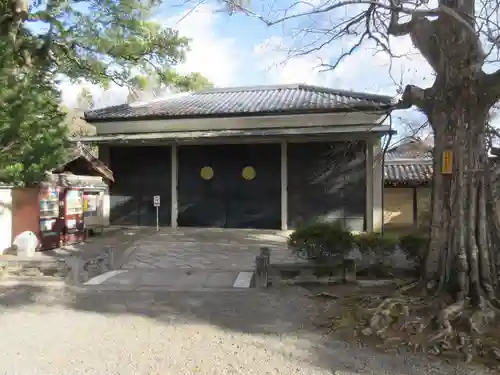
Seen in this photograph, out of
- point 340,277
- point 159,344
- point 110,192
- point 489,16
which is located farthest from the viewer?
point 110,192

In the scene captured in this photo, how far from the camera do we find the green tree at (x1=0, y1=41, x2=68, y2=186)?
8.27 metres

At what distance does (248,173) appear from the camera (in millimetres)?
14844

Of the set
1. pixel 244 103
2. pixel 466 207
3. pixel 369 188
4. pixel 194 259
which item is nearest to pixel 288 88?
A: pixel 244 103

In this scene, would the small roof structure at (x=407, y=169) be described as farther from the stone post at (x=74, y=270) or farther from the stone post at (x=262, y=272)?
the stone post at (x=74, y=270)

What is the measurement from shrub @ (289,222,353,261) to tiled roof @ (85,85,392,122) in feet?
22.3

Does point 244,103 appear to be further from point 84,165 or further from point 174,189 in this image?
point 84,165

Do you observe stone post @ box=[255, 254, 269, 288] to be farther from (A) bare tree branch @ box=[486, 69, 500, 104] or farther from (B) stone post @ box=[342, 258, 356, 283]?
(A) bare tree branch @ box=[486, 69, 500, 104]

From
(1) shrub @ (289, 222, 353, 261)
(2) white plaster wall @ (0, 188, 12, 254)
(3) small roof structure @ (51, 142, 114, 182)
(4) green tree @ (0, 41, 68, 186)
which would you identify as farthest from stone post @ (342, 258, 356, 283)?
(3) small roof structure @ (51, 142, 114, 182)

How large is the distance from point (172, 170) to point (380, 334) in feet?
38.4

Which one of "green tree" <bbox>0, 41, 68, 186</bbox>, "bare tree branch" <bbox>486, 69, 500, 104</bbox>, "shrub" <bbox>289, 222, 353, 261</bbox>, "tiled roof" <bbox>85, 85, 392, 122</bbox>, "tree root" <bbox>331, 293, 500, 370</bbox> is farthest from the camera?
"tiled roof" <bbox>85, 85, 392, 122</bbox>

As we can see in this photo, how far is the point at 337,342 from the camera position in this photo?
15.5ft

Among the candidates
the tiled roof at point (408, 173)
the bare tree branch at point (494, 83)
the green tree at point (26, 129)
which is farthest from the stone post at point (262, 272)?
the tiled roof at point (408, 173)

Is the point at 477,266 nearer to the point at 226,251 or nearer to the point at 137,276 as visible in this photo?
the point at 137,276

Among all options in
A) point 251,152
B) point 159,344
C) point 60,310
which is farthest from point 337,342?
point 251,152
